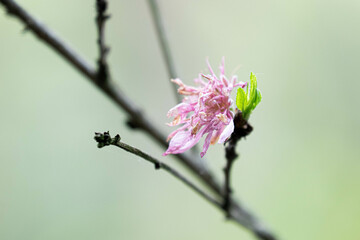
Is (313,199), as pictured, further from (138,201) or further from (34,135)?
(34,135)

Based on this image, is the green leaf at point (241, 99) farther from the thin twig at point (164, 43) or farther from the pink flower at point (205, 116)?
the thin twig at point (164, 43)

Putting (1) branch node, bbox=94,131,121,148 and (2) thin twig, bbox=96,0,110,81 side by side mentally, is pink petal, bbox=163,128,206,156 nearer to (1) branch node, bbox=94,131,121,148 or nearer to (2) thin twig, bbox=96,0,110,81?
(1) branch node, bbox=94,131,121,148

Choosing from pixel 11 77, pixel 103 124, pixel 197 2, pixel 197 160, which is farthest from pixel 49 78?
pixel 197 160

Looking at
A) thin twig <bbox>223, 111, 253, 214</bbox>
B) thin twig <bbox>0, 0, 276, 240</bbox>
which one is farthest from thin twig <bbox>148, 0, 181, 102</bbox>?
thin twig <bbox>223, 111, 253, 214</bbox>

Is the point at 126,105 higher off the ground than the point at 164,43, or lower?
lower

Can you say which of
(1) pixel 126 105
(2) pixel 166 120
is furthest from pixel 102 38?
(2) pixel 166 120

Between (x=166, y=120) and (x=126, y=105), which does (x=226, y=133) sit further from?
(x=166, y=120)
